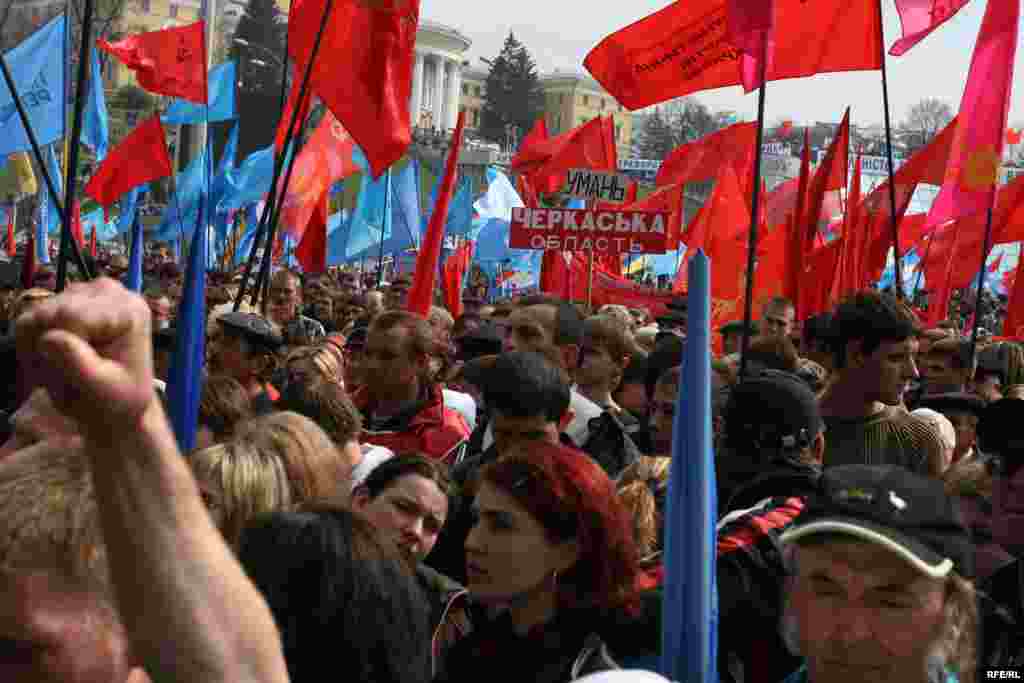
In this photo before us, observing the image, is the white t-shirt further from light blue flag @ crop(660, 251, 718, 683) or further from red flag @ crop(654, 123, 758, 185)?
red flag @ crop(654, 123, 758, 185)

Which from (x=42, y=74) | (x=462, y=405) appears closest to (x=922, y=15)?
(x=462, y=405)

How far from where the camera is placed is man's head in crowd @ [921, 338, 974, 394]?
6.10 m

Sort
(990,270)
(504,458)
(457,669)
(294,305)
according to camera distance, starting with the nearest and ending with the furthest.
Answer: (457,669)
(504,458)
(294,305)
(990,270)

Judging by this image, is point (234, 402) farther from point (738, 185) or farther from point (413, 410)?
point (738, 185)

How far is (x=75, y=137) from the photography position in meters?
4.72

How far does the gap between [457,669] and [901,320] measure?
2079 millimetres

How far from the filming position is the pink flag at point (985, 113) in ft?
22.7

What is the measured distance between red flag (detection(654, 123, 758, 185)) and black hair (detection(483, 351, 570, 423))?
23.4ft

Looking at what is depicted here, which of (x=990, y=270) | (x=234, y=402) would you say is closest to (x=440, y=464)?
(x=234, y=402)

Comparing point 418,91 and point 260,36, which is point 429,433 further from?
A: point 418,91

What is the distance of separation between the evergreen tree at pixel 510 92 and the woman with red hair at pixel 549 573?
92.0m

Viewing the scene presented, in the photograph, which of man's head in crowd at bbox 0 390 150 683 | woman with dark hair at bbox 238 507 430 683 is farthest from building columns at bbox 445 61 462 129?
man's head in crowd at bbox 0 390 150 683

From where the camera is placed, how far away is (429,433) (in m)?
4.47

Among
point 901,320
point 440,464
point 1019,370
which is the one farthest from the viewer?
point 1019,370
